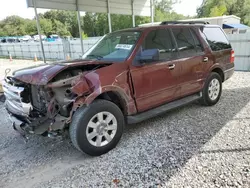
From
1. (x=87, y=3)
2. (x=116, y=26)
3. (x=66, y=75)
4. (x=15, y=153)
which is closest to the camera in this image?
(x=66, y=75)

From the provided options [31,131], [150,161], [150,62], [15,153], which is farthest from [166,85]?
[15,153]

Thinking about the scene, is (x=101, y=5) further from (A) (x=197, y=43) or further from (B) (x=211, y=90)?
(B) (x=211, y=90)

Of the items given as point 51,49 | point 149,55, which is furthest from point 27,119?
point 51,49

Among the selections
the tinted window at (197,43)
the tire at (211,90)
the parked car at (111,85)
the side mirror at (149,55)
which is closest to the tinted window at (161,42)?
the parked car at (111,85)

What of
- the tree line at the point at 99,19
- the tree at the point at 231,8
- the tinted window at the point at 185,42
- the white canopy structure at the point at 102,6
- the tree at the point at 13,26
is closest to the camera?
the tinted window at the point at 185,42

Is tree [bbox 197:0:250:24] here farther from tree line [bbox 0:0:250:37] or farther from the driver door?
the driver door

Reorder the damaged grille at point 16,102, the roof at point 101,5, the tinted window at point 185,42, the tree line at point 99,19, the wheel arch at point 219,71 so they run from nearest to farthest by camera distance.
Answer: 1. the damaged grille at point 16,102
2. the tinted window at point 185,42
3. the wheel arch at point 219,71
4. the roof at point 101,5
5. the tree line at point 99,19

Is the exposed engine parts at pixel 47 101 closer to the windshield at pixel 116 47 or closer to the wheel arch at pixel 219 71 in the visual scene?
the windshield at pixel 116 47

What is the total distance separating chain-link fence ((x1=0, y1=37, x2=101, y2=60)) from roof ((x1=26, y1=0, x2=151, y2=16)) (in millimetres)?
3860

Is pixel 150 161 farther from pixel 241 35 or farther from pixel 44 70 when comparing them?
pixel 241 35

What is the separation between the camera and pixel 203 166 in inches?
107

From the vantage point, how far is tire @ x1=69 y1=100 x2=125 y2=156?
2873 mm

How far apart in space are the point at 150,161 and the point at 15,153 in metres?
2.21

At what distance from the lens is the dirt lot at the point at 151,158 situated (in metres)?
2.56
